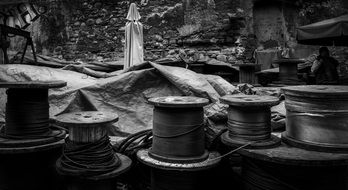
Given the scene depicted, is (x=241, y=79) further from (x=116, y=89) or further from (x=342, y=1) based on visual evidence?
(x=342, y=1)

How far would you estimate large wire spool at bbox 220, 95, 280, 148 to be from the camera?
113 inches

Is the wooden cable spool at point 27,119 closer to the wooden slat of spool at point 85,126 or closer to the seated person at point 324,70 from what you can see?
the wooden slat of spool at point 85,126

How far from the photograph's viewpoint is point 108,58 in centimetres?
1279

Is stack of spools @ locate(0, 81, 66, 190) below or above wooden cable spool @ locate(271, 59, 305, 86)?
below

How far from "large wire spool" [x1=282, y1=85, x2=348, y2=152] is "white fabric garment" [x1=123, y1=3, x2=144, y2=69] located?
5379mm

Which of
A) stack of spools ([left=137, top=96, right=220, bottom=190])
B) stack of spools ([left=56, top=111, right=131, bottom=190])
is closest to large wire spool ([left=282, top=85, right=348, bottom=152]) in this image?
stack of spools ([left=137, top=96, right=220, bottom=190])

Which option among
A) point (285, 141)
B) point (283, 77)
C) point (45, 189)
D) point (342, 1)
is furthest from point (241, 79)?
point (342, 1)

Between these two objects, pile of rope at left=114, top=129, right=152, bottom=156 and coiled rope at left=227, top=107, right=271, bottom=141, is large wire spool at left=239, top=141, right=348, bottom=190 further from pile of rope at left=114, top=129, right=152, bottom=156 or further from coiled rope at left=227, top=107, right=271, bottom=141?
pile of rope at left=114, top=129, right=152, bottom=156

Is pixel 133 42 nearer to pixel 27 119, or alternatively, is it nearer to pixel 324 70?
pixel 27 119

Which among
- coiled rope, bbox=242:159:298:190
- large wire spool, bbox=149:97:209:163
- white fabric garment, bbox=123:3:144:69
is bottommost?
coiled rope, bbox=242:159:298:190

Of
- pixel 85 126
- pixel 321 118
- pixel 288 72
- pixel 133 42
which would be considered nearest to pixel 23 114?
pixel 85 126

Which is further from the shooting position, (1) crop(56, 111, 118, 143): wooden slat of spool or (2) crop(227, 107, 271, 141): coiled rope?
(2) crop(227, 107, 271, 141): coiled rope

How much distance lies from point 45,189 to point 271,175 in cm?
258

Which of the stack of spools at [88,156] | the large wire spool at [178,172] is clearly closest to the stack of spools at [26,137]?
the stack of spools at [88,156]
